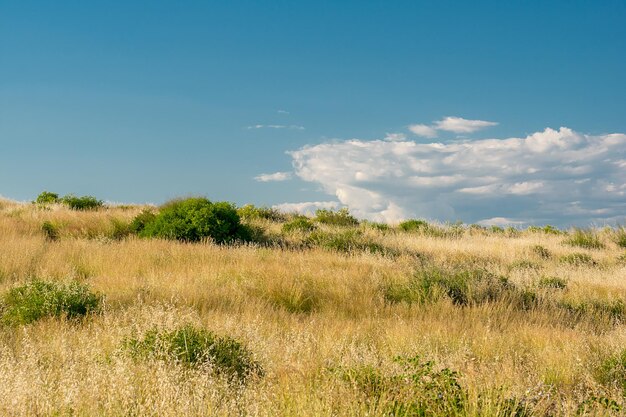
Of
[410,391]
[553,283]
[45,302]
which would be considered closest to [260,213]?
[553,283]

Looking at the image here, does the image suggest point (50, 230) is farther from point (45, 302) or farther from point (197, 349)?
point (197, 349)

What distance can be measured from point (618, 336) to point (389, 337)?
13.4ft

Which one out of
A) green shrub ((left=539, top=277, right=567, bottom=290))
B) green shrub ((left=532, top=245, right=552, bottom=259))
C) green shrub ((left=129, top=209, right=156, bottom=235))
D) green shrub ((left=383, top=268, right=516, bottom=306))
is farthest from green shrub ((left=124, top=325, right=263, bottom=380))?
green shrub ((left=532, top=245, right=552, bottom=259))

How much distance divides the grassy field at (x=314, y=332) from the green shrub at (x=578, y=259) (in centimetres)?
101

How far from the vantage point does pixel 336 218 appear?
3042 cm

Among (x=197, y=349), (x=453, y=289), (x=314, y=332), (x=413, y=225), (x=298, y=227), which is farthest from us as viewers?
(x=413, y=225)

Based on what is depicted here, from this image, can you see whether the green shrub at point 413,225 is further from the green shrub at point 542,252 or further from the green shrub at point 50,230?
the green shrub at point 50,230

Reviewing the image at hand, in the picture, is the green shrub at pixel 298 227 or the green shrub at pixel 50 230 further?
A: the green shrub at pixel 298 227

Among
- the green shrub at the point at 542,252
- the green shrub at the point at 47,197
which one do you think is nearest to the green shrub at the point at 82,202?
the green shrub at the point at 47,197

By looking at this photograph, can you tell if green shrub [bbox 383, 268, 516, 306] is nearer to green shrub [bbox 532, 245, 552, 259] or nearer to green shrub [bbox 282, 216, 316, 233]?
green shrub [bbox 532, 245, 552, 259]

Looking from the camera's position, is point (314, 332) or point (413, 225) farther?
point (413, 225)

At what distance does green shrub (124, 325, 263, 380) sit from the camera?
6.17 metres

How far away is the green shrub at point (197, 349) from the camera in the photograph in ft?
20.2

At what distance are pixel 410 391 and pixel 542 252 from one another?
1986 cm
